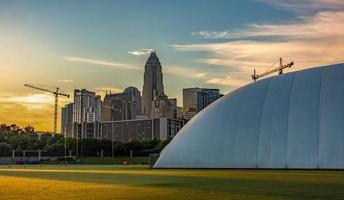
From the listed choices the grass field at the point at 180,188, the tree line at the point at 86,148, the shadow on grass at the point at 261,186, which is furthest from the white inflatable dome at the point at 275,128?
the tree line at the point at 86,148

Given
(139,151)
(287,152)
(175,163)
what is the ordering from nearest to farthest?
(287,152) < (175,163) < (139,151)

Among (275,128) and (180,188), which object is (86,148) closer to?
(275,128)

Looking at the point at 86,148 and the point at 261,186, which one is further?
the point at 86,148

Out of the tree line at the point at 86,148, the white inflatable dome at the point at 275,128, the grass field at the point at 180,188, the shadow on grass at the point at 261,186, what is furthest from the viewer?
the tree line at the point at 86,148

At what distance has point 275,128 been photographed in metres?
55.0

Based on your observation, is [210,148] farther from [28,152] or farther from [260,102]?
[28,152]

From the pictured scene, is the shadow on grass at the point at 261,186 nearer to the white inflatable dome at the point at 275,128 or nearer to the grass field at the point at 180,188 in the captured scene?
the grass field at the point at 180,188

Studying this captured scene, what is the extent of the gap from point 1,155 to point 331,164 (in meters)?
131

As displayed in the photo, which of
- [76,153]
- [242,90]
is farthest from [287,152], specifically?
[76,153]

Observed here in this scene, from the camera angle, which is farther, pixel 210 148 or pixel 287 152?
pixel 210 148

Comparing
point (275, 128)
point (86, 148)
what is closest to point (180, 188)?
point (275, 128)

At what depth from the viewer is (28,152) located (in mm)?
162375

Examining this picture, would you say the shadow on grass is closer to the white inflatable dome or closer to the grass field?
the grass field

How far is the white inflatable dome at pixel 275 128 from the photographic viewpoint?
51156 millimetres
